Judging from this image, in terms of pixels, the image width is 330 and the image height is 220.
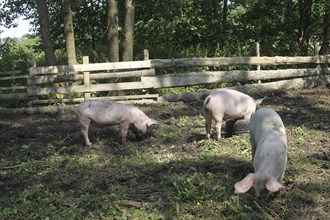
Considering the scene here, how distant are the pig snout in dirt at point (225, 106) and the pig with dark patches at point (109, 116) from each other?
2.94 ft

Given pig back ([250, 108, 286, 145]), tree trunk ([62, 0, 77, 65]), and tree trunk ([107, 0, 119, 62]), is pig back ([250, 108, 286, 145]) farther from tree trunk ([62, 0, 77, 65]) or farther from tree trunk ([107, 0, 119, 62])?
tree trunk ([62, 0, 77, 65])

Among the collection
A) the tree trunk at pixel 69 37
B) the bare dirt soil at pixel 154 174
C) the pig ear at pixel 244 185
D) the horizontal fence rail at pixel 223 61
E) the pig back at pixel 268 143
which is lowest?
the bare dirt soil at pixel 154 174

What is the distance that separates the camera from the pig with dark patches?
20.0ft

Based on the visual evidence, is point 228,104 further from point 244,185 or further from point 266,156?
point 244,185

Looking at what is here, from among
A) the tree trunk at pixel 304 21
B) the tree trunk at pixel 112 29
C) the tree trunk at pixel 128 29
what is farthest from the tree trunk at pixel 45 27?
the tree trunk at pixel 304 21

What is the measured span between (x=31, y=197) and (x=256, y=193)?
2243mm

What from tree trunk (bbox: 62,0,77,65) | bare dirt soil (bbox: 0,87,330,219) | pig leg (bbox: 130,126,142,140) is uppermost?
tree trunk (bbox: 62,0,77,65)

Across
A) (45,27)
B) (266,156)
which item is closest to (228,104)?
(266,156)

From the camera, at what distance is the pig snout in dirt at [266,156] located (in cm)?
361

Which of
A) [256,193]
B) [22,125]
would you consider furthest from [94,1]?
[256,193]

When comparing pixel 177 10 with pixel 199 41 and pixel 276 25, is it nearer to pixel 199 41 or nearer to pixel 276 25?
pixel 199 41

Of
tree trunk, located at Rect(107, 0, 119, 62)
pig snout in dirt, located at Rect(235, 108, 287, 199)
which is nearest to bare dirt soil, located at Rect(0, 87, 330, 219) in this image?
pig snout in dirt, located at Rect(235, 108, 287, 199)

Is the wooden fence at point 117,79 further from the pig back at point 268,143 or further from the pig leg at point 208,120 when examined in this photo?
the pig back at point 268,143

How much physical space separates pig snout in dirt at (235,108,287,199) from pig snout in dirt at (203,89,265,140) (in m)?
1.11
